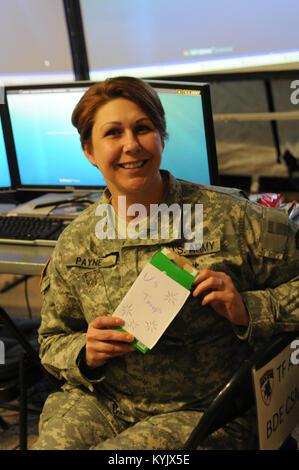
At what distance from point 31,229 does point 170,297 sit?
41.9 inches

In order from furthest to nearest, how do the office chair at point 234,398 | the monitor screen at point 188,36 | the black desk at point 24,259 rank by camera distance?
the monitor screen at point 188,36 → the black desk at point 24,259 → the office chair at point 234,398

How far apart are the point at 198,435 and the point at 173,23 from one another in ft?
8.56

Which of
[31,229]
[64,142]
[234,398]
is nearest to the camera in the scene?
[234,398]

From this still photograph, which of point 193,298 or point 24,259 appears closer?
point 193,298

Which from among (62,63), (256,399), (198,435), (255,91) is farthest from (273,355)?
(62,63)

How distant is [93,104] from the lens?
1.42 m

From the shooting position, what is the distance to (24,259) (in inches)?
79.9

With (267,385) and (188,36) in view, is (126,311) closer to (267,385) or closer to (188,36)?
(267,385)

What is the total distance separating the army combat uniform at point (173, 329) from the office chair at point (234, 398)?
0.07 meters

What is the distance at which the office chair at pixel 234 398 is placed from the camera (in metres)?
1.20

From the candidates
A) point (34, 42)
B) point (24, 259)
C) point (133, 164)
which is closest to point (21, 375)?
point (24, 259)

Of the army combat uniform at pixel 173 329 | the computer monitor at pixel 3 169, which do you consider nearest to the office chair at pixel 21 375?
the army combat uniform at pixel 173 329

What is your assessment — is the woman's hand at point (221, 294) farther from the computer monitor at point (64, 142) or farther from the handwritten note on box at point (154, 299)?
the computer monitor at point (64, 142)

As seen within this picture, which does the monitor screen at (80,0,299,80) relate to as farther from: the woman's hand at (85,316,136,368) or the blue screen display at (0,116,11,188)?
the woman's hand at (85,316,136,368)
